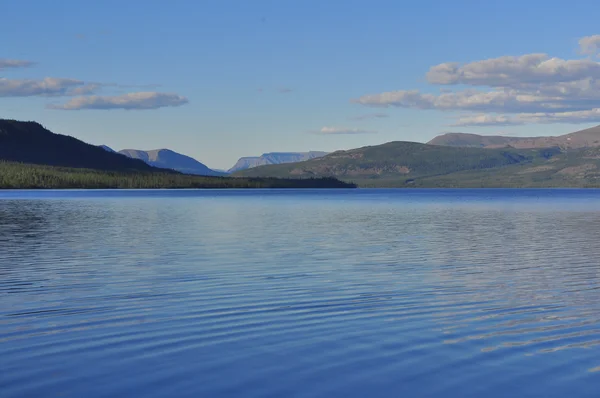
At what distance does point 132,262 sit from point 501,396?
26.3 metres

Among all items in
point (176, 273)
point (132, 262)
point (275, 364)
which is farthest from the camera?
point (132, 262)

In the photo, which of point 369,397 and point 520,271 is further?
point 520,271

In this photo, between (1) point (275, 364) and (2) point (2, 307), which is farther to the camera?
(2) point (2, 307)

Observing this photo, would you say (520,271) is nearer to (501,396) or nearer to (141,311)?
(141,311)

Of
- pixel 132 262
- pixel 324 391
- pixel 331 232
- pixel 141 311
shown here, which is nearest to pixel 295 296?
pixel 141 311

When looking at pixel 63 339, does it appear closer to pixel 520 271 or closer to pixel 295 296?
pixel 295 296

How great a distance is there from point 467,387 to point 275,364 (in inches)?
165

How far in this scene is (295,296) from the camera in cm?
2600

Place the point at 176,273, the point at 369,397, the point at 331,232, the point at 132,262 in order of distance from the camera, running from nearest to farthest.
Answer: the point at 369,397 < the point at 176,273 < the point at 132,262 < the point at 331,232

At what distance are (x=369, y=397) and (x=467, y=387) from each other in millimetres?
2082

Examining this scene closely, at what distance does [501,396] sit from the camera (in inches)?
565

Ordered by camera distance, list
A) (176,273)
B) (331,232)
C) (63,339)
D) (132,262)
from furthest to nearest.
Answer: (331,232)
(132,262)
(176,273)
(63,339)

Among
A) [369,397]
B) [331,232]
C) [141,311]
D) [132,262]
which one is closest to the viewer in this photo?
[369,397]

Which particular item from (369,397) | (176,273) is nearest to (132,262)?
(176,273)
